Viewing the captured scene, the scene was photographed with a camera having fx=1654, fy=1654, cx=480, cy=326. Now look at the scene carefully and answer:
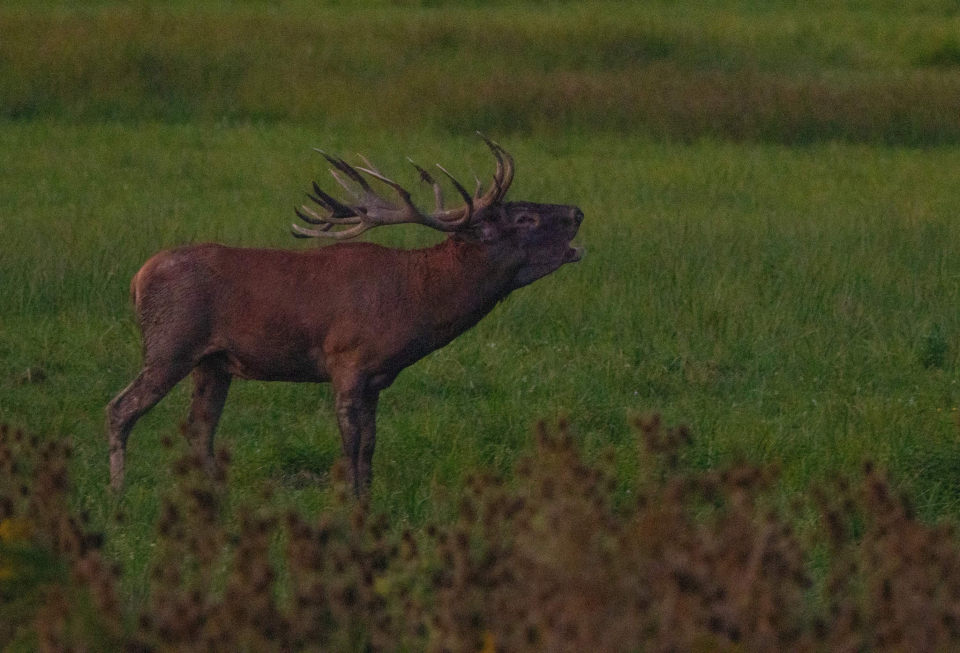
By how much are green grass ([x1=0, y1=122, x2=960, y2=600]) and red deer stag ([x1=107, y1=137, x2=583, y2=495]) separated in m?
0.40

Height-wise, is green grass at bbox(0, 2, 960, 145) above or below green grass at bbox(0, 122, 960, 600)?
above

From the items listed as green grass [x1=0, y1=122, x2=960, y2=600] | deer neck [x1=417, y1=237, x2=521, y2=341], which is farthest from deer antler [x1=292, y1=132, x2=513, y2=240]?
green grass [x1=0, y1=122, x2=960, y2=600]

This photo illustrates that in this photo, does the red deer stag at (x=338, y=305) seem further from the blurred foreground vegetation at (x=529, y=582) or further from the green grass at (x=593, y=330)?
the blurred foreground vegetation at (x=529, y=582)

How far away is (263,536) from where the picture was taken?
3.87m

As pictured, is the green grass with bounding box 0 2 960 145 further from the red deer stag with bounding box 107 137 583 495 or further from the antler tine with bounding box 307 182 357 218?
the red deer stag with bounding box 107 137 583 495

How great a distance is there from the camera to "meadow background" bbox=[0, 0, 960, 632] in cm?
783

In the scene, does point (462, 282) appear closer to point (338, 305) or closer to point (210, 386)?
point (338, 305)

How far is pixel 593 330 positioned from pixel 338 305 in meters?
3.19

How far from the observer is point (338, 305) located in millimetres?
7152

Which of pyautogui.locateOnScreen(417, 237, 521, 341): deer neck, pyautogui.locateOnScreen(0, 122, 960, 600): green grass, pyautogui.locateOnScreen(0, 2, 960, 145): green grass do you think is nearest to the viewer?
pyautogui.locateOnScreen(417, 237, 521, 341): deer neck

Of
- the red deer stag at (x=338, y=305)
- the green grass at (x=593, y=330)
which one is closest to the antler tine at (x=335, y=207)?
the red deer stag at (x=338, y=305)

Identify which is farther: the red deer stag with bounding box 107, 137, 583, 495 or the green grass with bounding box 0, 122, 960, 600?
the green grass with bounding box 0, 122, 960, 600

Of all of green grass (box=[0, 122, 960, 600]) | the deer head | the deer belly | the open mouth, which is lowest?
green grass (box=[0, 122, 960, 600])

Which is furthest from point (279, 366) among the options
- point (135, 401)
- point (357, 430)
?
point (135, 401)
